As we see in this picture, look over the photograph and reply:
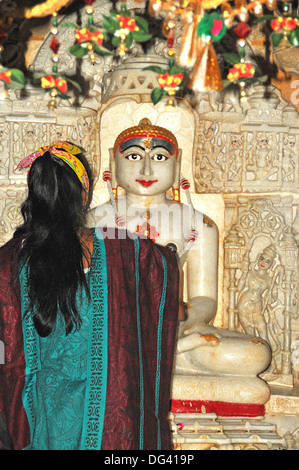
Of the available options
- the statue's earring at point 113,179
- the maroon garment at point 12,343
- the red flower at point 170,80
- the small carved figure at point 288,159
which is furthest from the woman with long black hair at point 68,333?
the small carved figure at point 288,159

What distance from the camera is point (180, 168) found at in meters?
5.11

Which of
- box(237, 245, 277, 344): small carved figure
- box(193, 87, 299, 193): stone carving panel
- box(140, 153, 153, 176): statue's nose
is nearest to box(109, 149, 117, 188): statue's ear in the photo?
box(140, 153, 153, 176): statue's nose

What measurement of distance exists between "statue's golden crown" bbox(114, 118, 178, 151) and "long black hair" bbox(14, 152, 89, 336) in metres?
1.48

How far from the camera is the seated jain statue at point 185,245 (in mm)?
4625

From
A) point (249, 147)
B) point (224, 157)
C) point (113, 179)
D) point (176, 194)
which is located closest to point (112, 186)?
point (113, 179)

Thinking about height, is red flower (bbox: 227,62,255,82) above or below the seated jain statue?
above

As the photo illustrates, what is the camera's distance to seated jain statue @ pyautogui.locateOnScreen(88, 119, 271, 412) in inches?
182

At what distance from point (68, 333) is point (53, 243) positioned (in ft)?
1.23

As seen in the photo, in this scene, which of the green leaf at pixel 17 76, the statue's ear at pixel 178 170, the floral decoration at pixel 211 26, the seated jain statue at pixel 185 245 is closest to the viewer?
the floral decoration at pixel 211 26

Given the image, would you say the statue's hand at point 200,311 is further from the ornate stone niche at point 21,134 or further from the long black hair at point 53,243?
the long black hair at point 53,243

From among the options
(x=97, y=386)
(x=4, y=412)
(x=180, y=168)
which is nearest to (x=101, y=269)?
(x=97, y=386)

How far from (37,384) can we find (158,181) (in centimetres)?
195

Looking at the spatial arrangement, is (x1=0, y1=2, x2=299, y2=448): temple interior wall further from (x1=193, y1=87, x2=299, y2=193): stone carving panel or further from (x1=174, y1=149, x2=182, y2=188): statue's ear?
(x1=174, y1=149, x2=182, y2=188): statue's ear

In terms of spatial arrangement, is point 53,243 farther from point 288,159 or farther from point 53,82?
point 288,159
